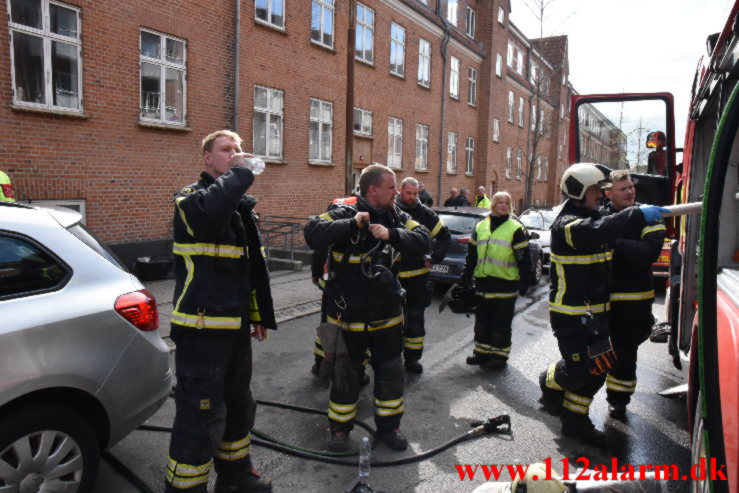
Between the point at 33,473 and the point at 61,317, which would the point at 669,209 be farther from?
the point at 33,473

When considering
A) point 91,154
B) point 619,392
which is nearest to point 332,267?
point 619,392

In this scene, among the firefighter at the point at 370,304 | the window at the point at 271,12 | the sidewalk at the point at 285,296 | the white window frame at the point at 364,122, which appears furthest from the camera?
the white window frame at the point at 364,122

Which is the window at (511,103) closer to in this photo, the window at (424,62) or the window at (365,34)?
the window at (424,62)

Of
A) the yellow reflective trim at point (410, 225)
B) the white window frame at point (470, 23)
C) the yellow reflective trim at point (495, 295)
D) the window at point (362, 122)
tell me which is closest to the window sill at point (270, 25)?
the window at point (362, 122)

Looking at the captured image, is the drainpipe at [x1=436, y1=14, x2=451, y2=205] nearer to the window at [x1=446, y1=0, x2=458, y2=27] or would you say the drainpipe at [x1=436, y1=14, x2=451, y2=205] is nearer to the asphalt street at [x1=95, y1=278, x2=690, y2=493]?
the window at [x1=446, y1=0, x2=458, y2=27]

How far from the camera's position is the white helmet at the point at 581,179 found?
3787 millimetres

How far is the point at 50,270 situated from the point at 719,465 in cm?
299

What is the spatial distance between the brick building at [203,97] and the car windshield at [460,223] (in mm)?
5488

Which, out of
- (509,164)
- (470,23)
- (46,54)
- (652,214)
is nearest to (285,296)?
(46,54)

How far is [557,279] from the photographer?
4016 mm

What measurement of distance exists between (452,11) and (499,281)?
2158 cm

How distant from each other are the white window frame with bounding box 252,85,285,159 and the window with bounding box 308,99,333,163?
116 cm

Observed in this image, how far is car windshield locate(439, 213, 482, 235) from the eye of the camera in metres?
9.21

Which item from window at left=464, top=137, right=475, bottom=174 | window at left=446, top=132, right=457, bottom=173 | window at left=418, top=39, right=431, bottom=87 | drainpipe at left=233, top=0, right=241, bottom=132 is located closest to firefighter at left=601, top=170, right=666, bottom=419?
drainpipe at left=233, top=0, right=241, bottom=132
